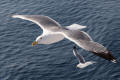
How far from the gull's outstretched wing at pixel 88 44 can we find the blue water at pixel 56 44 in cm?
457

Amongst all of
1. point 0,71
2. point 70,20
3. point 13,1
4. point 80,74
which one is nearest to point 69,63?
point 80,74

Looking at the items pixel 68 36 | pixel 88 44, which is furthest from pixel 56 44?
pixel 88 44

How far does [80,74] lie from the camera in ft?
76.2

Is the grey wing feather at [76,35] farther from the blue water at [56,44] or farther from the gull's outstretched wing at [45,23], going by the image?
the blue water at [56,44]

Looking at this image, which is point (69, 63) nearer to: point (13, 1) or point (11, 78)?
point (11, 78)

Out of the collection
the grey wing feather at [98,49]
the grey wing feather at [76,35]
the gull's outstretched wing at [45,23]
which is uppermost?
the gull's outstretched wing at [45,23]

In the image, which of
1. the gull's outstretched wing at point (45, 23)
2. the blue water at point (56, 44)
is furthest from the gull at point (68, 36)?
the blue water at point (56, 44)

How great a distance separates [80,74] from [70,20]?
10126 millimetres

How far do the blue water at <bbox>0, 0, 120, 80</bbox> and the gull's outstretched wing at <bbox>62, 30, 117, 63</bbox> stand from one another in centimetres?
457

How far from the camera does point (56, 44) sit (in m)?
28.1

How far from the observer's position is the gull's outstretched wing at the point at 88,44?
15811 mm

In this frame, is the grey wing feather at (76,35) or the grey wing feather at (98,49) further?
the grey wing feather at (76,35)

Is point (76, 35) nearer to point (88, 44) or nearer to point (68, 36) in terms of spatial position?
point (68, 36)

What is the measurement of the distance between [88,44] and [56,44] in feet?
35.6
